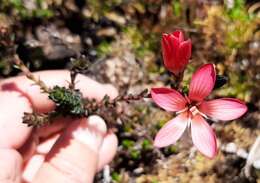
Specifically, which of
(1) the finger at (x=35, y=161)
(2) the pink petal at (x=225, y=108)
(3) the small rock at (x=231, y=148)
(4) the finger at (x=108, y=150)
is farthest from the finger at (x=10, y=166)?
(3) the small rock at (x=231, y=148)

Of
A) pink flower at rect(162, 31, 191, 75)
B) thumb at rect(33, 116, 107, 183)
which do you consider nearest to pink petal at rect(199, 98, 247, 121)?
pink flower at rect(162, 31, 191, 75)

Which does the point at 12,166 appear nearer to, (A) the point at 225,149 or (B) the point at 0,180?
(B) the point at 0,180

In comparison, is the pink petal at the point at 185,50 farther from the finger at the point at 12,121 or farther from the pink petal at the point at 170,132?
the finger at the point at 12,121

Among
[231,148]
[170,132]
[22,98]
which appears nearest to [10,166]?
[22,98]

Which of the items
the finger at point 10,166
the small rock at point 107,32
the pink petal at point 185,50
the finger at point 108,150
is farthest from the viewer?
the small rock at point 107,32

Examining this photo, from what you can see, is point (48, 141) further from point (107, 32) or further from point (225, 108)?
point (225, 108)

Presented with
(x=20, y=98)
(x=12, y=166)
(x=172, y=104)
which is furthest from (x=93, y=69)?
(x=172, y=104)

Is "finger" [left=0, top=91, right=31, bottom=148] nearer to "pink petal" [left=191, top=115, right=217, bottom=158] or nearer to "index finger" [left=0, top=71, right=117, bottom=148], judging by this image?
"index finger" [left=0, top=71, right=117, bottom=148]
